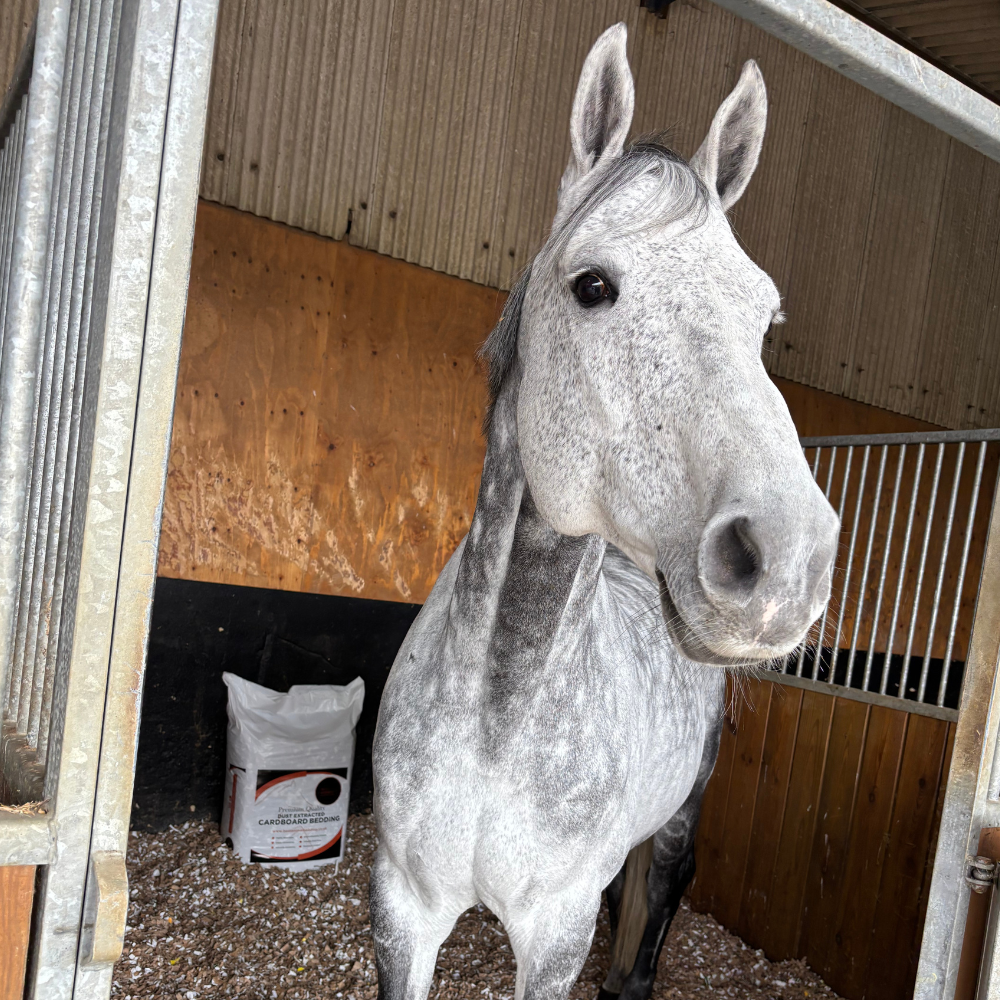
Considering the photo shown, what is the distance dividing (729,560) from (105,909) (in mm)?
680

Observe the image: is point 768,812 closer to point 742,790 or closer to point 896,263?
point 742,790

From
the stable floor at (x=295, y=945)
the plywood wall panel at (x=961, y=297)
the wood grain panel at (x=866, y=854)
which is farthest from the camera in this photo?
the plywood wall panel at (x=961, y=297)

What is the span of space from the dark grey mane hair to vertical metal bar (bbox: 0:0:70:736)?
0.63m

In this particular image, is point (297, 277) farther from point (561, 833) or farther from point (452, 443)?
point (561, 833)

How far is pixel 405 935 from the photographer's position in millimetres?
1464

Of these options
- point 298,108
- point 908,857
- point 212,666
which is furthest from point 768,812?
point 298,108

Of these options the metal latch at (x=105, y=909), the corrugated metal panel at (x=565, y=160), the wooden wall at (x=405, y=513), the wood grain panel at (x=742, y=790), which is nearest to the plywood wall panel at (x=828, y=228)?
the corrugated metal panel at (x=565, y=160)

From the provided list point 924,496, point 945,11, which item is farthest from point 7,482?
point 924,496

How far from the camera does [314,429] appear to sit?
3.38m

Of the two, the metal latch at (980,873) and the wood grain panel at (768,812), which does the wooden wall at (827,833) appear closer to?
the wood grain panel at (768,812)

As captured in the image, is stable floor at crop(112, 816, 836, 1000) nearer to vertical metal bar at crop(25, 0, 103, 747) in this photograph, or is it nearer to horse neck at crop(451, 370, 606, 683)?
horse neck at crop(451, 370, 606, 683)

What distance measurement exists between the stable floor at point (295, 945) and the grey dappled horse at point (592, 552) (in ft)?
3.51

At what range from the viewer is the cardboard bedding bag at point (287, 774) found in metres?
2.89

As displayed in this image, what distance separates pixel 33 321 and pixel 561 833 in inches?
40.9
